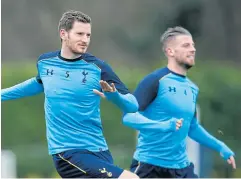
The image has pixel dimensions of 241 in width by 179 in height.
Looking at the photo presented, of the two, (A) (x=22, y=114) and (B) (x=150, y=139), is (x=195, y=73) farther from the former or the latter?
(B) (x=150, y=139)

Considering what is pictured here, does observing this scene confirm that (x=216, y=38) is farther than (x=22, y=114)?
Yes

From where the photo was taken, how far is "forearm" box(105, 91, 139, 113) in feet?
28.4

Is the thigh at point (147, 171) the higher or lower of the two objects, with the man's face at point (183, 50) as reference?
lower

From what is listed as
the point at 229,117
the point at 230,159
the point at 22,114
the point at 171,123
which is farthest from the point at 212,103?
the point at 171,123

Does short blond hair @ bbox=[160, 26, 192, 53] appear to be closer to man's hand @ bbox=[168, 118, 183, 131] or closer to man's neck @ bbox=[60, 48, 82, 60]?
man's hand @ bbox=[168, 118, 183, 131]

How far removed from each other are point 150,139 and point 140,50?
1306 cm

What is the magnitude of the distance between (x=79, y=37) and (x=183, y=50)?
6.29ft

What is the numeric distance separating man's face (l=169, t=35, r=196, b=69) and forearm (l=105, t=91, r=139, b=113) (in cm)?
168

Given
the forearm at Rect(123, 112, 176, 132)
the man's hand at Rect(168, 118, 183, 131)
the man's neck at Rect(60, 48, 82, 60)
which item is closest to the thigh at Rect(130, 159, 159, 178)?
the forearm at Rect(123, 112, 176, 132)

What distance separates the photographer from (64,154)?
9.02 meters

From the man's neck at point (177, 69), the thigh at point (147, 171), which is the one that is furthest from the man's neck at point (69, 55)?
the thigh at point (147, 171)

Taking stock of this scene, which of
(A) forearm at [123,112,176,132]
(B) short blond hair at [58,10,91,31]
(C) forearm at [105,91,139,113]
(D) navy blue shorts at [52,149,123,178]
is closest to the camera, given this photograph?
(C) forearm at [105,91,139,113]

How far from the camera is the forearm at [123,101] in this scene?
8656 mm

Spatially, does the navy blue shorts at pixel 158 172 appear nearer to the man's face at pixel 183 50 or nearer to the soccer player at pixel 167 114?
the soccer player at pixel 167 114
